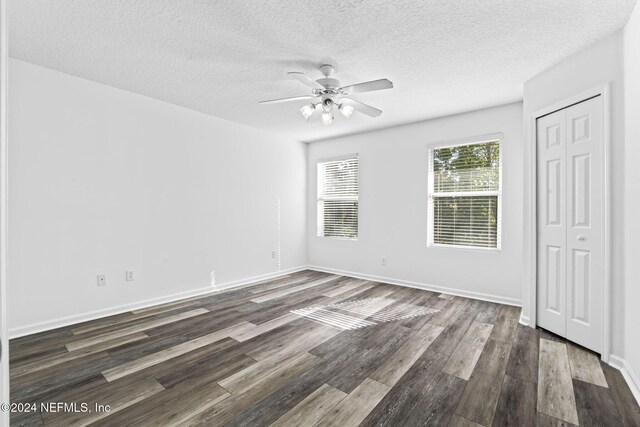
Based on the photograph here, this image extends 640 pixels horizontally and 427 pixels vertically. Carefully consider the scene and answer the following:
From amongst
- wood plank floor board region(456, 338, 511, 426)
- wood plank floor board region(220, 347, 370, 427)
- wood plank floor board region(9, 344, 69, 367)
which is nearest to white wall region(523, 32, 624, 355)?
wood plank floor board region(456, 338, 511, 426)

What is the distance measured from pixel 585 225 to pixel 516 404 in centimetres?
174

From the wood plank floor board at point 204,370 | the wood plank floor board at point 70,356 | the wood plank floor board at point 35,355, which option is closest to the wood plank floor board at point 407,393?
the wood plank floor board at point 204,370

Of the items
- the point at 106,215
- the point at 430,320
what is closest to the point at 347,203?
the point at 430,320

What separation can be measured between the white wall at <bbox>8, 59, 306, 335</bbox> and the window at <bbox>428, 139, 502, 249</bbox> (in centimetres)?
289

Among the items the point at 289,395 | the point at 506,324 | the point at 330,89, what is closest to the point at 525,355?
the point at 506,324

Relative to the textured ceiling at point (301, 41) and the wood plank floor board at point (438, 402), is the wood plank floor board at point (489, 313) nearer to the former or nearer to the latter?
the wood plank floor board at point (438, 402)

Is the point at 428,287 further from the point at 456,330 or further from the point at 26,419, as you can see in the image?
the point at 26,419

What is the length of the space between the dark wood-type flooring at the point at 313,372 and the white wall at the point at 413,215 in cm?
77

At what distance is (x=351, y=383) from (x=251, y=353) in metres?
0.91

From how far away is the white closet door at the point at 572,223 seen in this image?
96.6 inches

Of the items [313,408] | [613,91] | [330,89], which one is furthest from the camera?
[330,89]

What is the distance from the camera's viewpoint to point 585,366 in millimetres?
2248

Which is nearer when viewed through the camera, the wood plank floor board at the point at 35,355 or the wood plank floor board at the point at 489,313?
the wood plank floor board at the point at 35,355

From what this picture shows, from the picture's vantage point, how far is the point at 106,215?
3291 millimetres
